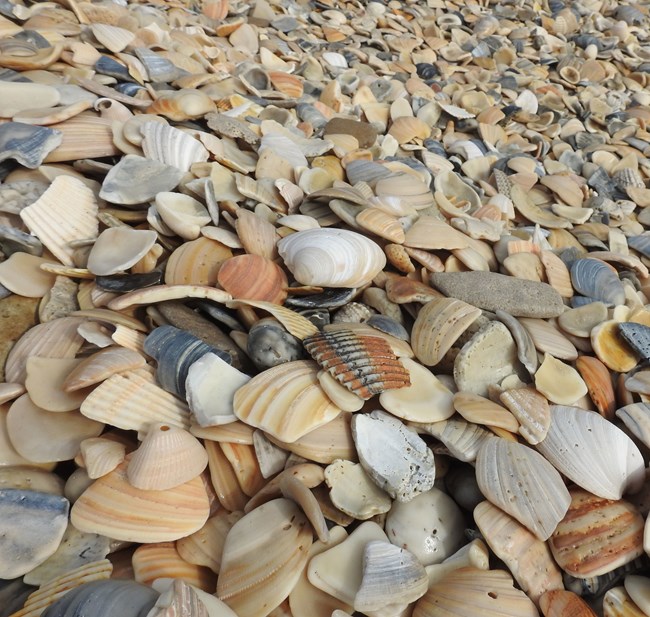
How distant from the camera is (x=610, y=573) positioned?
4.33 ft

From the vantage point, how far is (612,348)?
1.81 meters

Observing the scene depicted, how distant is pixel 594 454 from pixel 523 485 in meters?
0.25

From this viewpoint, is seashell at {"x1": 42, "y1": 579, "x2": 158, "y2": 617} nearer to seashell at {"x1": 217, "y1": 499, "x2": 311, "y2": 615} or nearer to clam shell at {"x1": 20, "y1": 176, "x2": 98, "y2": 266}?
seashell at {"x1": 217, "y1": 499, "x2": 311, "y2": 615}

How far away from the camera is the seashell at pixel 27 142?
2.12 m

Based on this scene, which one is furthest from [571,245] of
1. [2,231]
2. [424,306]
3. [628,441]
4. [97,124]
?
[2,231]

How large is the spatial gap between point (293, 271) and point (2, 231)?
41.4 inches

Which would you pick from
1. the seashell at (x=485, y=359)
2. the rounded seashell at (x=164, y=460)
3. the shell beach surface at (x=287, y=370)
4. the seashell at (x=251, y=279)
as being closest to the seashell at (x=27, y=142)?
the shell beach surface at (x=287, y=370)

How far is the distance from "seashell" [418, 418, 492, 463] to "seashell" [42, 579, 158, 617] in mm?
826

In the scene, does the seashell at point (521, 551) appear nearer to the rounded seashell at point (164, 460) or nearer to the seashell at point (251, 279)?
the rounded seashell at point (164, 460)

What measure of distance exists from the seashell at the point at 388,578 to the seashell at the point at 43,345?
1.09 m

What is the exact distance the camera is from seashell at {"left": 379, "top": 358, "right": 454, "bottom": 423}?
1.51m

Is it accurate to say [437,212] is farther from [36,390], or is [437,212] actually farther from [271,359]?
[36,390]

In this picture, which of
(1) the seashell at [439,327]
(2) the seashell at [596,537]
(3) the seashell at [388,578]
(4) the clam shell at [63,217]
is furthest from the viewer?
(4) the clam shell at [63,217]

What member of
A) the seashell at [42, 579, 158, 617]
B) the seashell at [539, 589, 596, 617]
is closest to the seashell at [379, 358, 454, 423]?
the seashell at [539, 589, 596, 617]
